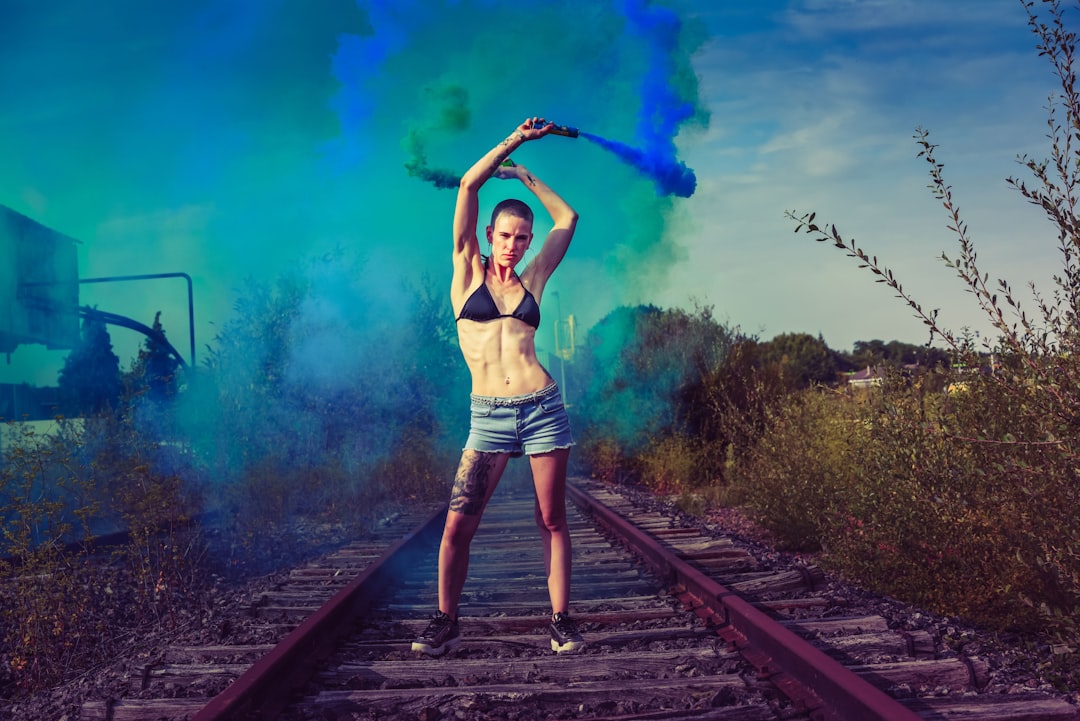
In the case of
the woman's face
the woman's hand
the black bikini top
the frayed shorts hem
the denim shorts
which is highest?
the woman's hand

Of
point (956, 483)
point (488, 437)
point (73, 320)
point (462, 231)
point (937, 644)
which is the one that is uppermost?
point (73, 320)

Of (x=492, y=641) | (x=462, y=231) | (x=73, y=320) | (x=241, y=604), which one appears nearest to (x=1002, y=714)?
(x=492, y=641)

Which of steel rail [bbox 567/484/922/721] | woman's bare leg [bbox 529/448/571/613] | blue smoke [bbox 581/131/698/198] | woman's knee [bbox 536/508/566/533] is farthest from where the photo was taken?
blue smoke [bbox 581/131/698/198]

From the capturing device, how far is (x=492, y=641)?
443cm

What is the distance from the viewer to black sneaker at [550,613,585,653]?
410 cm

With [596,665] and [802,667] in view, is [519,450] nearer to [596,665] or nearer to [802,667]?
[596,665]

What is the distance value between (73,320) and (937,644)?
96.7 ft

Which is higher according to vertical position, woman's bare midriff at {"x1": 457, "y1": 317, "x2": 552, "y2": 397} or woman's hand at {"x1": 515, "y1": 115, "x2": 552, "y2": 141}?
woman's hand at {"x1": 515, "y1": 115, "x2": 552, "y2": 141}

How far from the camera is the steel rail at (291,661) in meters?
3.24

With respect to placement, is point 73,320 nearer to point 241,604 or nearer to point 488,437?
point 241,604

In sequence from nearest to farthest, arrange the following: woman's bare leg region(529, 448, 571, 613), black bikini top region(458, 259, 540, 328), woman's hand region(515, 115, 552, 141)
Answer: woman's hand region(515, 115, 552, 141) → black bikini top region(458, 259, 540, 328) → woman's bare leg region(529, 448, 571, 613)

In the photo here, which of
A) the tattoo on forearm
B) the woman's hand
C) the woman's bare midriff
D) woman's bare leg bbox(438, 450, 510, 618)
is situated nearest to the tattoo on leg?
woman's bare leg bbox(438, 450, 510, 618)

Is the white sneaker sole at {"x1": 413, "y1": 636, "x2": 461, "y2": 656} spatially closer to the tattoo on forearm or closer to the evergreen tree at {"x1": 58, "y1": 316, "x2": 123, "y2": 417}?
the tattoo on forearm

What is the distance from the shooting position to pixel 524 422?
399cm
